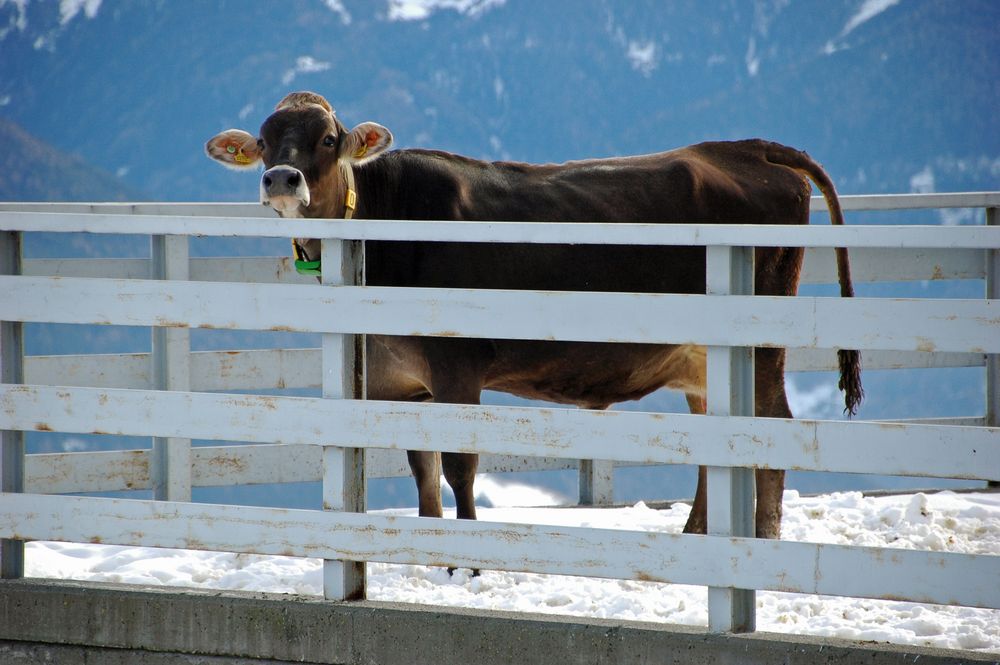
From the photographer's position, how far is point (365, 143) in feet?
18.6

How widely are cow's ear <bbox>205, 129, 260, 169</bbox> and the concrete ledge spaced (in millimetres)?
2589

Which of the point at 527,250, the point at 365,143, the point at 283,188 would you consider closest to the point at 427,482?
the point at 527,250

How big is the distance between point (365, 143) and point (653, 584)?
2403 millimetres

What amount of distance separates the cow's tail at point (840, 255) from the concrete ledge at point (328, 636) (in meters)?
2.41

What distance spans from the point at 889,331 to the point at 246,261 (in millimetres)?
4637

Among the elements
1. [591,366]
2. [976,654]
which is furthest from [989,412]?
[976,654]

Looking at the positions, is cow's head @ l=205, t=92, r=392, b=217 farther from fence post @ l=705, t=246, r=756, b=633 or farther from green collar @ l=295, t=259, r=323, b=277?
fence post @ l=705, t=246, r=756, b=633

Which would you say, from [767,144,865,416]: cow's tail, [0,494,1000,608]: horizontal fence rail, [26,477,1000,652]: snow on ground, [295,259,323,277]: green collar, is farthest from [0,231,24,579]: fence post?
[767,144,865,416]: cow's tail

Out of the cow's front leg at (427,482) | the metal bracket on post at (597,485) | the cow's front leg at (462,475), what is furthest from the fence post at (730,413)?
the metal bracket on post at (597,485)

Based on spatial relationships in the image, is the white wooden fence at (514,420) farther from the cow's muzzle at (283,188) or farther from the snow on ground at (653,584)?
the cow's muzzle at (283,188)

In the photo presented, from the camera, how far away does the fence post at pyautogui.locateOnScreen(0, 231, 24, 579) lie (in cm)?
384

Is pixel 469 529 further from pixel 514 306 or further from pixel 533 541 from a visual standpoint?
pixel 514 306

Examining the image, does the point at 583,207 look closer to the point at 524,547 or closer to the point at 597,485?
the point at 597,485

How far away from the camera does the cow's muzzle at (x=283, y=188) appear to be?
512 cm
